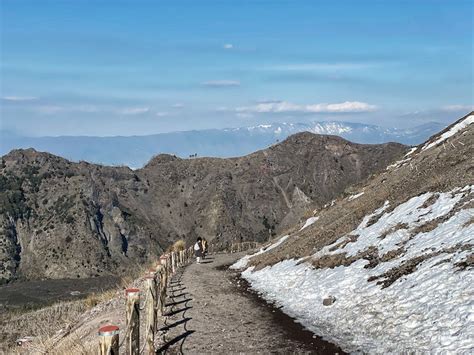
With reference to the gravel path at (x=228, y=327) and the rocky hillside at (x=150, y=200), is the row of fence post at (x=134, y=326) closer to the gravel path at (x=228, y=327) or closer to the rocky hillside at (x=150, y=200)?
the gravel path at (x=228, y=327)

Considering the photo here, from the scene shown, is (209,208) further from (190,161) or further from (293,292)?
(293,292)

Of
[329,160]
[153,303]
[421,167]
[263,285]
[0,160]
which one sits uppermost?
[0,160]

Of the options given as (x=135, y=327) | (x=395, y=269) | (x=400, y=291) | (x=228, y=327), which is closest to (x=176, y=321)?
(x=228, y=327)

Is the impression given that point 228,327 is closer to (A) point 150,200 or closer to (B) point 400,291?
(B) point 400,291

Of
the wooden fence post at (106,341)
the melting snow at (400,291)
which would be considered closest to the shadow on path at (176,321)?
the melting snow at (400,291)

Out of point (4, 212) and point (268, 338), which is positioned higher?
point (4, 212)

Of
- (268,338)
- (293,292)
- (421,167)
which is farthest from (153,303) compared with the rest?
(421,167)

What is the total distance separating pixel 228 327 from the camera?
1561 cm

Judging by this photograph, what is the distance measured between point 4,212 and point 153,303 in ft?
369

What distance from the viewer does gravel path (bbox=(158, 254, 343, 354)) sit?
13016 millimetres

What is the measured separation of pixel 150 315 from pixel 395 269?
8215mm

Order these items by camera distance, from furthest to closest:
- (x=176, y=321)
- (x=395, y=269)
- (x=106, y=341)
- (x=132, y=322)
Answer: (x=176, y=321) → (x=395, y=269) → (x=132, y=322) → (x=106, y=341)

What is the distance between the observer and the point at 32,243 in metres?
110

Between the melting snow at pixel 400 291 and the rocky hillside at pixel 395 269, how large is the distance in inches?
1.2
